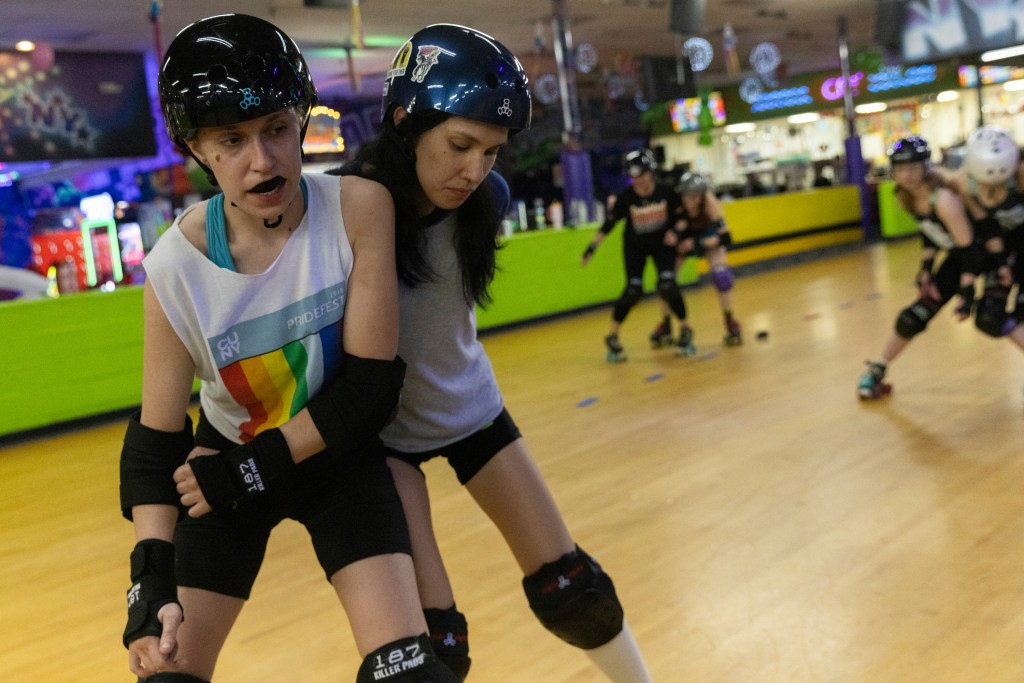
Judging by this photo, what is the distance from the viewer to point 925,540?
3.08m

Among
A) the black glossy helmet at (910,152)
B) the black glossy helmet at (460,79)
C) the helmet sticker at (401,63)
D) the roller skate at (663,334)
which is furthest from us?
the roller skate at (663,334)

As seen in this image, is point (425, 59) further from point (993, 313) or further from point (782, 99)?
point (782, 99)

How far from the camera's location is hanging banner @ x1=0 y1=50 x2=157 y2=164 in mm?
9992

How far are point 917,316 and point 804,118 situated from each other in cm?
1745

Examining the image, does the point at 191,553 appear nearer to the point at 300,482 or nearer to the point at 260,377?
the point at 300,482

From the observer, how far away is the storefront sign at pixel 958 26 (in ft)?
41.0

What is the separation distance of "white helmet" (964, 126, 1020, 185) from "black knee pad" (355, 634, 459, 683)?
12.7 feet

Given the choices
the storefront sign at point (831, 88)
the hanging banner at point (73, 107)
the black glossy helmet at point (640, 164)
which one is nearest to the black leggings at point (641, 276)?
the black glossy helmet at point (640, 164)

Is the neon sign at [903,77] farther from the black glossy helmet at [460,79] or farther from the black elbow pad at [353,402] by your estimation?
the black elbow pad at [353,402]

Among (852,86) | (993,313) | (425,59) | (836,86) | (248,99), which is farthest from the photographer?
(836,86)

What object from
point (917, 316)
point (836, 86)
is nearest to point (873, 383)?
point (917, 316)

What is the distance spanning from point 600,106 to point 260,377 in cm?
1913

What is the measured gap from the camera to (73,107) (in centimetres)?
1048

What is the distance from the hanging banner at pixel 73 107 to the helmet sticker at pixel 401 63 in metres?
9.55
